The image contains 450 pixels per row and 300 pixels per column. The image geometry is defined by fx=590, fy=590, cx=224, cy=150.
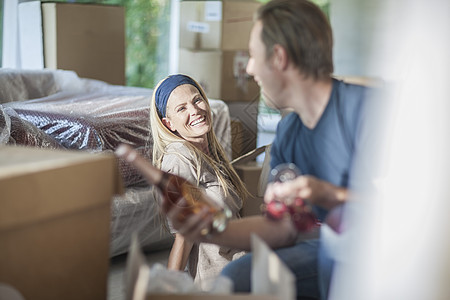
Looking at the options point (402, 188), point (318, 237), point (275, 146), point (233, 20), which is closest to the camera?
point (402, 188)

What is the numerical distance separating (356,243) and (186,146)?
3.18ft

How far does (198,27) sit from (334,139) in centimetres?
296

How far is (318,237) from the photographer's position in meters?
1.40

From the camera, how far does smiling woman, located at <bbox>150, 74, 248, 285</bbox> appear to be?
6.21 ft

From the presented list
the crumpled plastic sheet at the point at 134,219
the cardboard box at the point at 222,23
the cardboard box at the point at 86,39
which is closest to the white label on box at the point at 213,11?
the cardboard box at the point at 222,23

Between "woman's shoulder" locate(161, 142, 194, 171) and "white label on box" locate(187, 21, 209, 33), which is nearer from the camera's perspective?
"woman's shoulder" locate(161, 142, 194, 171)

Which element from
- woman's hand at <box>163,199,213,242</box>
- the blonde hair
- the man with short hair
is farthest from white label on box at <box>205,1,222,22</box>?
woman's hand at <box>163,199,213,242</box>

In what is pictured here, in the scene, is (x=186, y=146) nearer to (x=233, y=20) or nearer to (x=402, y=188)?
(x=402, y=188)

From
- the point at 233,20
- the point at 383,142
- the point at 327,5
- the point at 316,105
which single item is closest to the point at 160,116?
the point at 316,105

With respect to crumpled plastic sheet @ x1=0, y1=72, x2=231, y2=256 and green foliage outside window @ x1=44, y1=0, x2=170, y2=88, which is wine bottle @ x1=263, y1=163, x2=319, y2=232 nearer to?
crumpled plastic sheet @ x1=0, y1=72, x2=231, y2=256

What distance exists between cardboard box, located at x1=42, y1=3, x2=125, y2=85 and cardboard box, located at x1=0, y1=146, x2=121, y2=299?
2.36m

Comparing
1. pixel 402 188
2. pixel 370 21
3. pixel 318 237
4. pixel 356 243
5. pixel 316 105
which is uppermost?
pixel 370 21

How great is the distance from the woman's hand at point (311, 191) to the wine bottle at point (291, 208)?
0.01 m

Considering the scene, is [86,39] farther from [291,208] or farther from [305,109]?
[291,208]
